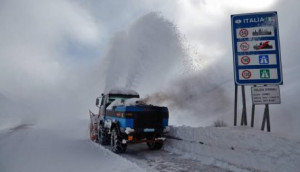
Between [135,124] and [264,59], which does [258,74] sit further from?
[135,124]

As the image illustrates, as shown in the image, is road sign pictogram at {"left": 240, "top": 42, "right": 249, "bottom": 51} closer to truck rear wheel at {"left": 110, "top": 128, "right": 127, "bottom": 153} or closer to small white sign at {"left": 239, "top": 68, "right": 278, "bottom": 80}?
small white sign at {"left": 239, "top": 68, "right": 278, "bottom": 80}

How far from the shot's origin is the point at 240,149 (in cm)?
737

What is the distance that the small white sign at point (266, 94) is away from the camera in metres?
9.06

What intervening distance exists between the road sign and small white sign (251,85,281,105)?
0.24m

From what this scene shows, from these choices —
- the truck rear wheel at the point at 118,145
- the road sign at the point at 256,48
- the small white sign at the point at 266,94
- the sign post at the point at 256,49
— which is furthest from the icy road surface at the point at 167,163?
the road sign at the point at 256,48

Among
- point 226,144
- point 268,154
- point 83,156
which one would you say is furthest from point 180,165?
point 83,156

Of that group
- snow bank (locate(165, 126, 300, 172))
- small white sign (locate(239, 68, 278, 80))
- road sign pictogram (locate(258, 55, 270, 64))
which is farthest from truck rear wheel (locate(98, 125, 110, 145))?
road sign pictogram (locate(258, 55, 270, 64))

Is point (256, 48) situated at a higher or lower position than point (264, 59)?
higher

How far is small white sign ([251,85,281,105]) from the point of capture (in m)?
9.06

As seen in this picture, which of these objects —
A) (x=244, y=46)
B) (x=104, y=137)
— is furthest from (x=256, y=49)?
(x=104, y=137)

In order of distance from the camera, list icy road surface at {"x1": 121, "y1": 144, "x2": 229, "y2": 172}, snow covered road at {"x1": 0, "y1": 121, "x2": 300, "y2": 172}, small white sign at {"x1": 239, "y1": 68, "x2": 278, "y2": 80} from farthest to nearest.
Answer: small white sign at {"x1": 239, "y1": 68, "x2": 278, "y2": 80} < icy road surface at {"x1": 121, "y1": 144, "x2": 229, "y2": 172} < snow covered road at {"x1": 0, "y1": 121, "x2": 300, "y2": 172}

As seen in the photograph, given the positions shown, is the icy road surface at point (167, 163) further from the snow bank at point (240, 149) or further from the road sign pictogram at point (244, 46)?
the road sign pictogram at point (244, 46)

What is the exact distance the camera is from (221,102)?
26.5 m

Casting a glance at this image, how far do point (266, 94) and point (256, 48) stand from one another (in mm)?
1900
